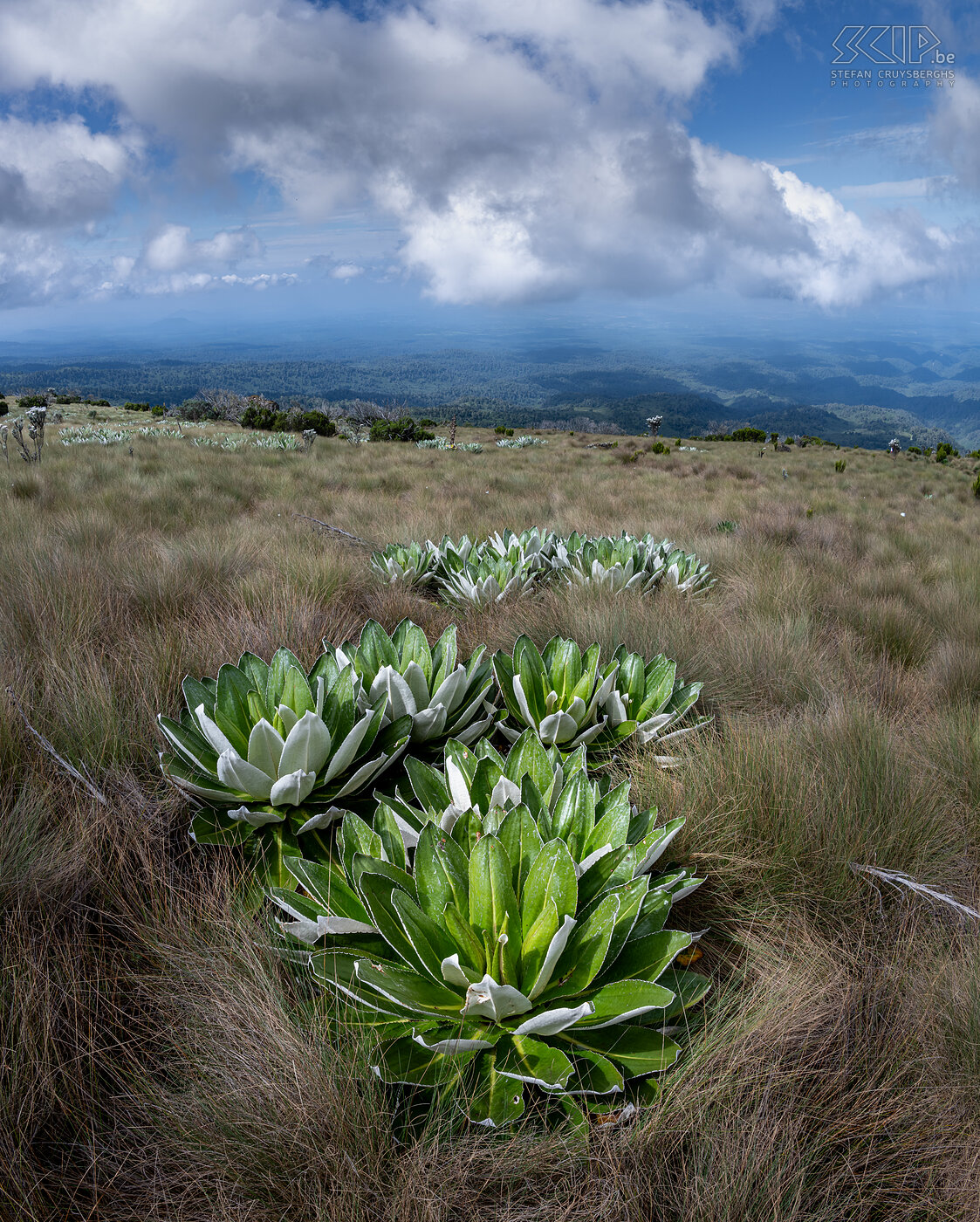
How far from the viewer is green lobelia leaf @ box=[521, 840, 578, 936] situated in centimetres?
113

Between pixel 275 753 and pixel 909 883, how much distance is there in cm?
157

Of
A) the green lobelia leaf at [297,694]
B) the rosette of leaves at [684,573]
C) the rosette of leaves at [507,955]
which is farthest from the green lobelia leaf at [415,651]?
the rosette of leaves at [684,573]

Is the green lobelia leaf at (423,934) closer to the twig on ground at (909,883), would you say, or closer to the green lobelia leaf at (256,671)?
the green lobelia leaf at (256,671)

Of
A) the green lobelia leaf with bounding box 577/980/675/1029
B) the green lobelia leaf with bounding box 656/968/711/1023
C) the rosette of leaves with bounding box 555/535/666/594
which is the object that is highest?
the rosette of leaves with bounding box 555/535/666/594

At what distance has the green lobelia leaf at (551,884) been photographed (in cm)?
113

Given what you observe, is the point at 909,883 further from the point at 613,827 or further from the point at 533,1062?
the point at 533,1062

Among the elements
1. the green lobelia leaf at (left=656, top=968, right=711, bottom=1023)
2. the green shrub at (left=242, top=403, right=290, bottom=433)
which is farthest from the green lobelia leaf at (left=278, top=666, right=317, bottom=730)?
the green shrub at (left=242, top=403, right=290, bottom=433)

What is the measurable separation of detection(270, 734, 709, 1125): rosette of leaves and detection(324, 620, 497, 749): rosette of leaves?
51cm

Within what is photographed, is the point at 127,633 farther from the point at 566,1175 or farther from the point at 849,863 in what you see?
the point at 849,863

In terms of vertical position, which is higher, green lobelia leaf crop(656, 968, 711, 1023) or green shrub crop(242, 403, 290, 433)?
green shrub crop(242, 403, 290, 433)

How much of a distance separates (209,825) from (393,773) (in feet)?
1.70

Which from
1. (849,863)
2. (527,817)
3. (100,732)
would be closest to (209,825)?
(100,732)

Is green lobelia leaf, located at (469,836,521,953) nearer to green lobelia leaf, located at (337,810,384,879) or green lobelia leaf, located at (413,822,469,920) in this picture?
green lobelia leaf, located at (413,822,469,920)

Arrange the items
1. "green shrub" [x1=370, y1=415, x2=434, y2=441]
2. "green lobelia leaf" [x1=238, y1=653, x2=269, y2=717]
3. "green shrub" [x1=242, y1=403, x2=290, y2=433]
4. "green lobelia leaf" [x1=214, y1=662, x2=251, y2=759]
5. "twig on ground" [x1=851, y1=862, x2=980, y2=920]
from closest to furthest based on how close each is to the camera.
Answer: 1. "twig on ground" [x1=851, y1=862, x2=980, y2=920]
2. "green lobelia leaf" [x1=214, y1=662, x2=251, y2=759]
3. "green lobelia leaf" [x1=238, y1=653, x2=269, y2=717]
4. "green shrub" [x1=242, y1=403, x2=290, y2=433]
5. "green shrub" [x1=370, y1=415, x2=434, y2=441]
